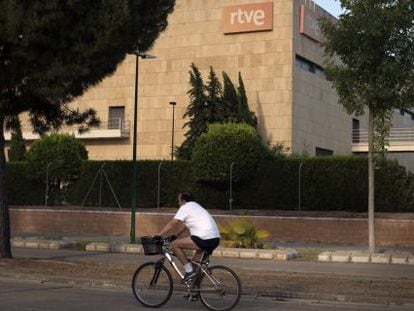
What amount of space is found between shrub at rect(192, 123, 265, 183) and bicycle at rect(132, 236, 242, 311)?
21.9 meters

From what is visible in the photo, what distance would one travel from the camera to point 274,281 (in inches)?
549

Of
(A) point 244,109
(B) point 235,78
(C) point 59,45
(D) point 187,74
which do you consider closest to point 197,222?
(C) point 59,45

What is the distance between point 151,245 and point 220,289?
1.25 metres

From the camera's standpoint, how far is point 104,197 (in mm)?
36969

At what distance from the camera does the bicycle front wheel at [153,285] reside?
10781 mm

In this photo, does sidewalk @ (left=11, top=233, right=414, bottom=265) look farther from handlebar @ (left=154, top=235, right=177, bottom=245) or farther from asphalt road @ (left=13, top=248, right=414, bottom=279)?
handlebar @ (left=154, top=235, right=177, bottom=245)

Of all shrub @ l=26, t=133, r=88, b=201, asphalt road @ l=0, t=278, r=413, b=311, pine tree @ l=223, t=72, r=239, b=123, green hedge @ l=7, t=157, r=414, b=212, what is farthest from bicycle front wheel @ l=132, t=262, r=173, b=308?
pine tree @ l=223, t=72, r=239, b=123

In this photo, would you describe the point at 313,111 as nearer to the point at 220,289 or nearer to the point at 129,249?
the point at 129,249

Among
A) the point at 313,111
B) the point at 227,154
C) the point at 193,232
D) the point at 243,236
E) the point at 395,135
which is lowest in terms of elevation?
the point at 243,236

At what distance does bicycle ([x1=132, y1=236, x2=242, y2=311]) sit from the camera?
10242 millimetres

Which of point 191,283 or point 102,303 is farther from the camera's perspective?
point 102,303

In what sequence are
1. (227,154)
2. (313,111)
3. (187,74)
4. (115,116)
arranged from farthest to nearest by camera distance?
(115,116) < (313,111) < (187,74) < (227,154)

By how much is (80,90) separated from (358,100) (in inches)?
320

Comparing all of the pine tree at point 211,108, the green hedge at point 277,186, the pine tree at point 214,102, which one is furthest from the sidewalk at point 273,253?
the pine tree at point 214,102
